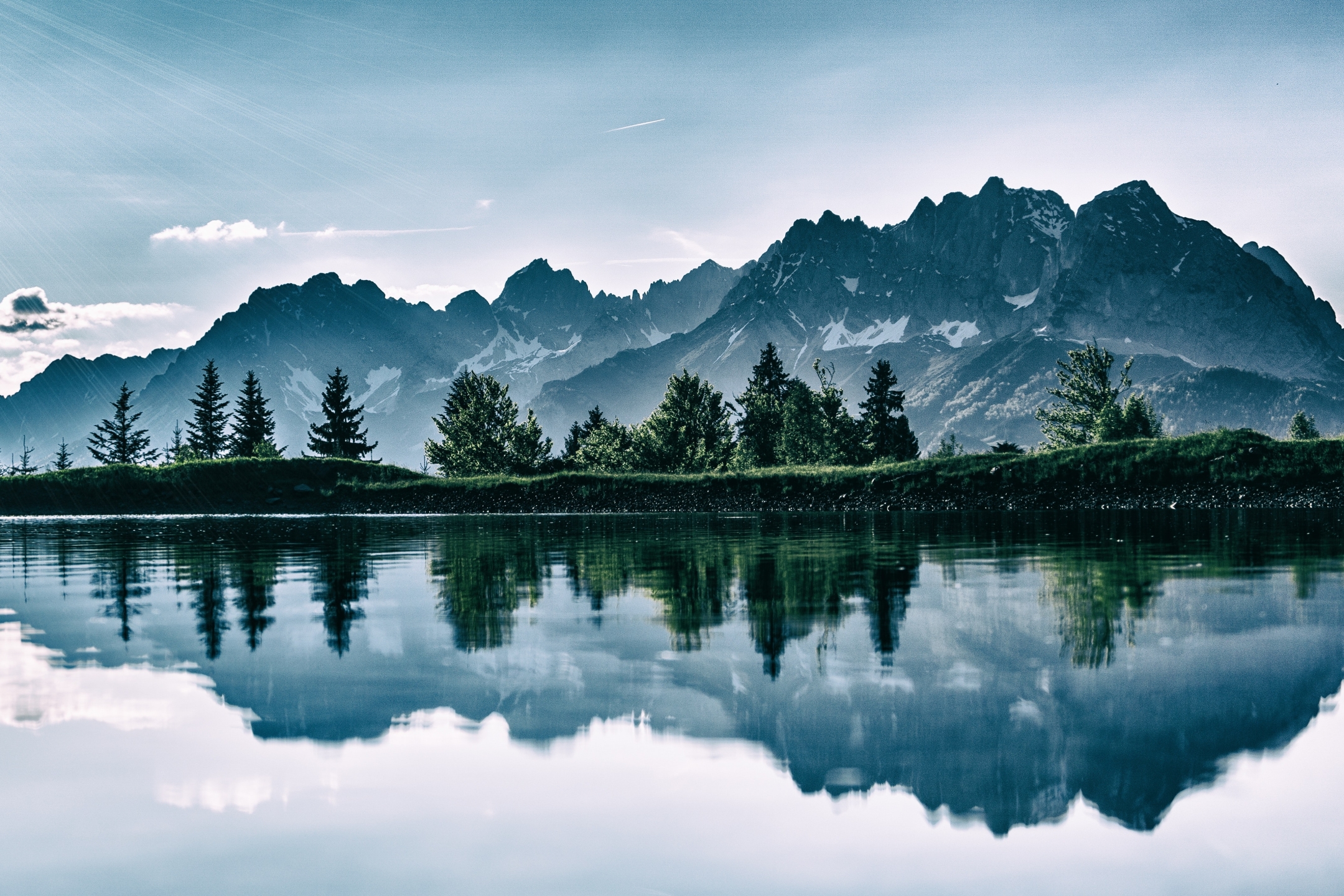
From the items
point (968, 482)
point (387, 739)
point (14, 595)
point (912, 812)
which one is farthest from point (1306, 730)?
point (968, 482)

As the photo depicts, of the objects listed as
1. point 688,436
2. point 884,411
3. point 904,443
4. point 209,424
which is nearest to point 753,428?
point 688,436

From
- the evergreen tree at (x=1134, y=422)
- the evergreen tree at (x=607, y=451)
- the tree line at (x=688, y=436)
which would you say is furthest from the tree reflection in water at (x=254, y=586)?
the evergreen tree at (x=1134, y=422)

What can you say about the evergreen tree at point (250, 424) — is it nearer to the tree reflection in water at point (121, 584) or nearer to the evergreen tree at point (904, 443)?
the evergreen tree at point (904, 443)

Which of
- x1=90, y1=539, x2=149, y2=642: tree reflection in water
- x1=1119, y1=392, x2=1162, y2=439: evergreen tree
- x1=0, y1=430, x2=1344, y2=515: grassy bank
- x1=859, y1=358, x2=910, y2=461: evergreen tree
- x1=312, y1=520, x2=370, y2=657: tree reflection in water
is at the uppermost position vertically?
x1=859, y1=358, x2=910, y2=461: evergreen tree

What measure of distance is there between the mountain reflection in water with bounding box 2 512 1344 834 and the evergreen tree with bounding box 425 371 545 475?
Answer: 83.9 m

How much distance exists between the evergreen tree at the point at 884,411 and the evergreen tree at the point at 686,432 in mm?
23517

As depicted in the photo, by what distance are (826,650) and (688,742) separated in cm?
398

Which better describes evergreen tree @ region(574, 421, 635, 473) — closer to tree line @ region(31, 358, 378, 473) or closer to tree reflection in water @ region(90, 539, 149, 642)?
tree line @ region(31, 358, 378, 473)

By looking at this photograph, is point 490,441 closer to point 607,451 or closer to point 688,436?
point 607,451

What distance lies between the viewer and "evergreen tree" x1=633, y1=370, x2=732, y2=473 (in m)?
102

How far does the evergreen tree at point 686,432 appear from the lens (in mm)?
101812

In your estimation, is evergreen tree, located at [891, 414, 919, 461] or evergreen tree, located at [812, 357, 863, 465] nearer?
evergreen tree, located at [812, 357, 863, 465]

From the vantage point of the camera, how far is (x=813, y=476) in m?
78.8

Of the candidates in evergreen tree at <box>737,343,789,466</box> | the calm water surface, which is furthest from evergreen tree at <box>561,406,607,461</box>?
the calm water surface
